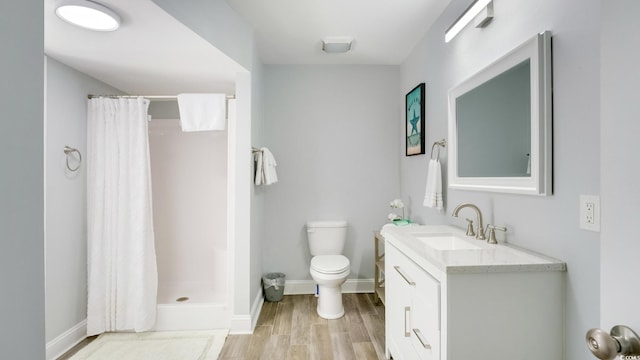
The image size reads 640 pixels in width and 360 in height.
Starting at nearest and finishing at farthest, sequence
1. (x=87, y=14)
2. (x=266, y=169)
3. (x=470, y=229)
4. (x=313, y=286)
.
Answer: (x=87, y=14) < (x=470, y=229) < (x=266, y=169) < (x=313, y=286)

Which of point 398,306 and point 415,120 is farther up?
point 415,120

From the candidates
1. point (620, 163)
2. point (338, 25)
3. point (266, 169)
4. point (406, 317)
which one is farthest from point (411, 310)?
point (338, 25)

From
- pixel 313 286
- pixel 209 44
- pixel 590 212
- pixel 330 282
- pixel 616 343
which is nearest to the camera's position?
pixel 616 343

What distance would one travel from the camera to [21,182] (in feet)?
1.72

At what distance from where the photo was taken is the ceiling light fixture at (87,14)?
1.39m

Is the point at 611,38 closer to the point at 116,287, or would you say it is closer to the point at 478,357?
the point at 478,357

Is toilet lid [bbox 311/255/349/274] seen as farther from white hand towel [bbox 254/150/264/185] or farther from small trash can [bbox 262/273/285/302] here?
white hand towel [bbox 254/150/264/185]

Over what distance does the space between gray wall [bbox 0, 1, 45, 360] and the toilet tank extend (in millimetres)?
2458

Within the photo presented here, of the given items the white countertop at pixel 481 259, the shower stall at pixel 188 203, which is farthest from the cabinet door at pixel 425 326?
the shower stall at pixel 188 203

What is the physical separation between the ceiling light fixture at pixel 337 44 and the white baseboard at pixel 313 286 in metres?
2.34

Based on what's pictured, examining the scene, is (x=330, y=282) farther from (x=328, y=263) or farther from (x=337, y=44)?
Answer: (x=337, y=44)

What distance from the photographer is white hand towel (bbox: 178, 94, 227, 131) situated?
91.9 inches

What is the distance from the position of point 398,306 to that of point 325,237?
132 cm

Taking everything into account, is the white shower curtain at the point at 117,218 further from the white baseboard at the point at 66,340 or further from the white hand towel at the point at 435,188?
the white hand towel at the point at 435,188
